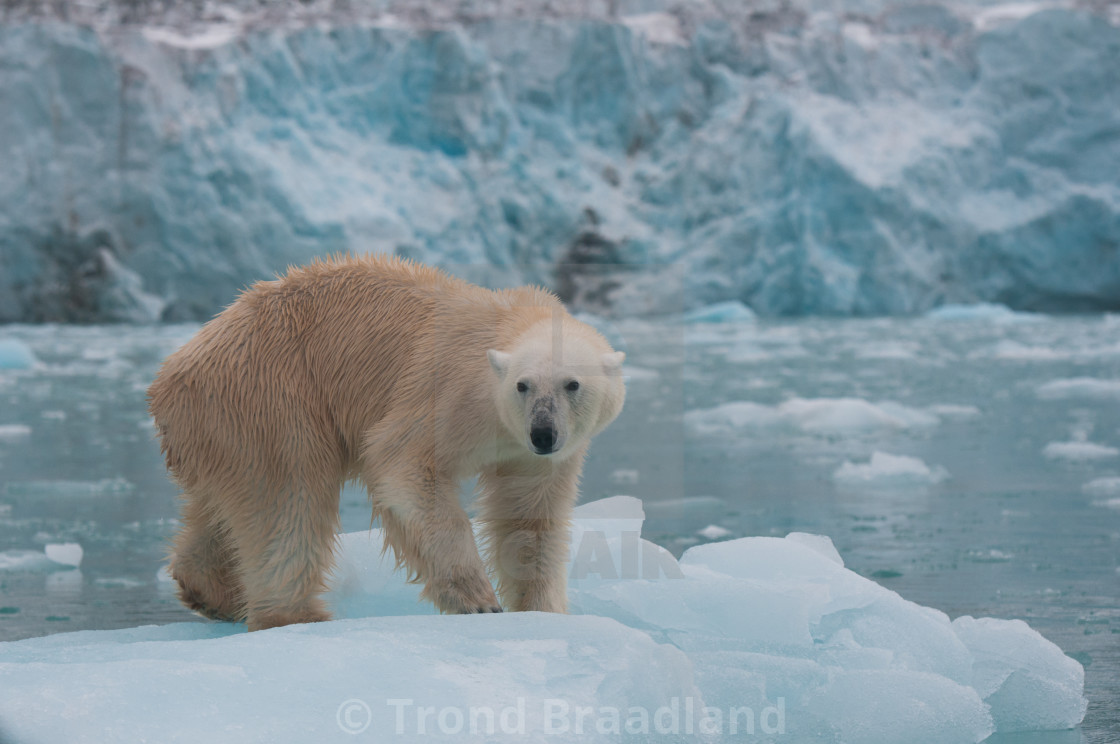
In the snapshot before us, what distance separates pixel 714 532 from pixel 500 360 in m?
2.39

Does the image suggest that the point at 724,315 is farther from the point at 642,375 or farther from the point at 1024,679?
the point at 1024,679

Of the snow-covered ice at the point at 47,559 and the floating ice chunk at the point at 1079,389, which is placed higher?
the snow-covered ice at the point at 47,559

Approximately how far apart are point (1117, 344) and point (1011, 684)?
14.0m

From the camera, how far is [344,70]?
2039cm

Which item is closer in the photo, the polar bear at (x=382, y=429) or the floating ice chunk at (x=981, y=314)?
the polar bear at (x=382, y=429)

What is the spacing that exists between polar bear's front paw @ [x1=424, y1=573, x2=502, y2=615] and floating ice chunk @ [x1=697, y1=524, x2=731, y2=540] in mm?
2169

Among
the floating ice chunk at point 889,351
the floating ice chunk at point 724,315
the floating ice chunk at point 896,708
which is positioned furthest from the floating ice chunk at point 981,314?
the floating ice chunk at point 896,708

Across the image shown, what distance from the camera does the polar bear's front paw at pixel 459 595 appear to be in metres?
2.27

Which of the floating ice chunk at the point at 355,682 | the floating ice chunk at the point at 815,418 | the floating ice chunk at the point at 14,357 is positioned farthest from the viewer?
the floating ice chunk at the point at 14,357

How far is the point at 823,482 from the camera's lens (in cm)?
563

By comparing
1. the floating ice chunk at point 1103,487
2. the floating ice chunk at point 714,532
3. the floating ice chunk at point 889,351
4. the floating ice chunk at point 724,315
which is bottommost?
the floating ice chunk at point 724,315

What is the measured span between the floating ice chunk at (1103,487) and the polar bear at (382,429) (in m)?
3.65

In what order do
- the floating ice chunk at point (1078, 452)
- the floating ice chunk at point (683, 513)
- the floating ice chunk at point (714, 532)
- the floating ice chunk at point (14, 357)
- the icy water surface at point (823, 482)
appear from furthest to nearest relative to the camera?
the floating ice chunk at point (14, 357) → the floating ice chunk at point (1078, 452) → the floating ice chunk at point (683, 513) → the floating ice chunk at point (714, 532) → the icy water surface at point (823, 482)

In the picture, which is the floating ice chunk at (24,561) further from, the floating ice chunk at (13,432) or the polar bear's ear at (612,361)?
the floating ice chunk at (13,432)
